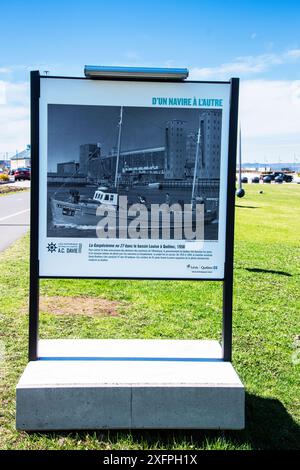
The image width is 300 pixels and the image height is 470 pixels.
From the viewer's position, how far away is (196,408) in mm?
3963

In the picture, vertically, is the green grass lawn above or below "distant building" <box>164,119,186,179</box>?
below

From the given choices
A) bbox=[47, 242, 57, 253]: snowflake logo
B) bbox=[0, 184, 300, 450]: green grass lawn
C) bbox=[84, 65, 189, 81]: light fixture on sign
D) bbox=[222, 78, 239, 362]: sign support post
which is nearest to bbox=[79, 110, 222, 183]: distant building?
bbox=[222, 78, 239, 362]: sign support post

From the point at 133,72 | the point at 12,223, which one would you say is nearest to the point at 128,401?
the point at 133,72

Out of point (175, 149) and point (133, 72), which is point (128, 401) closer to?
point (175, 149)

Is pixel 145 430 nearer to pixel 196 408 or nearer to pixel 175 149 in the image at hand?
pixel 196 408

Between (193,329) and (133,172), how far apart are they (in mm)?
2761

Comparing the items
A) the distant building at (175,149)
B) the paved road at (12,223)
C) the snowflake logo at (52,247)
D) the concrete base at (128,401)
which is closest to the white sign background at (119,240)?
the snowflake logo at (52,247)

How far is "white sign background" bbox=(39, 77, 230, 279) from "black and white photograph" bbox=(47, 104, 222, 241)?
4 centimetres

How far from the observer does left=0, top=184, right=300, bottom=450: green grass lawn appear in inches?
154

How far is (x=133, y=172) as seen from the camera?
443cm

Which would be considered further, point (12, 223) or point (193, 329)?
point (12, 223)

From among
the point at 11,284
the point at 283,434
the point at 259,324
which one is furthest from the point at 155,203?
the point at 11,284

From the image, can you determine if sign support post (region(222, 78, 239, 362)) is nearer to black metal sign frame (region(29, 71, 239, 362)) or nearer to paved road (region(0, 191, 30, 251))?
black metal sign frame (region(29, 71, 239, 362))
